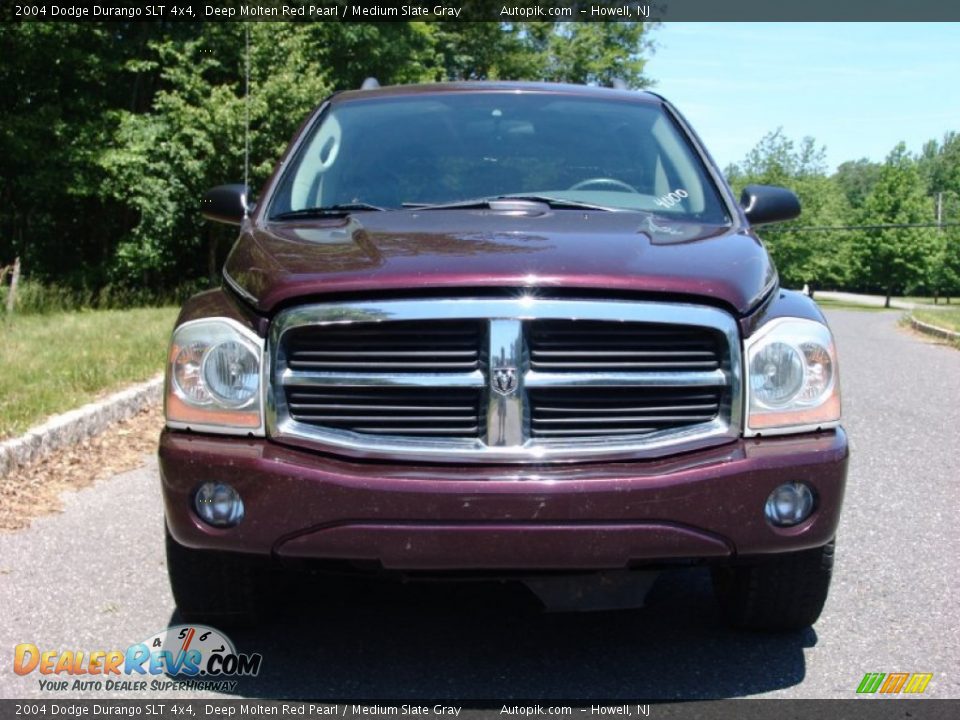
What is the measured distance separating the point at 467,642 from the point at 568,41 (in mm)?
48441

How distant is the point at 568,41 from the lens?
49.2 m

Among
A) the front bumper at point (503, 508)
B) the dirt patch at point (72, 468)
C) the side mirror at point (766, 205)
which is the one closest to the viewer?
the front bumper at point (503, 508)

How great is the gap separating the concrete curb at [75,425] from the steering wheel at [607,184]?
126 inches

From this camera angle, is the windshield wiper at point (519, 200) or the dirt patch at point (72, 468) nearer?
the windshield wiper at point (519, 200)

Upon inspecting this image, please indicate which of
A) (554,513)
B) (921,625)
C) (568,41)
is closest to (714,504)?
(554,513)

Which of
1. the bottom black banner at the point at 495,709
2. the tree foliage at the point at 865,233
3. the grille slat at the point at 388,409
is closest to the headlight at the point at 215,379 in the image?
the grille slat at the point at 388,409

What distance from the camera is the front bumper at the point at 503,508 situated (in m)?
2.79

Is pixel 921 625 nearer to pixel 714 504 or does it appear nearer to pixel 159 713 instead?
pixel 714 504

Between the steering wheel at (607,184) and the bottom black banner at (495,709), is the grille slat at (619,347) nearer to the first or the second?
the bottom black banner at (495,709)

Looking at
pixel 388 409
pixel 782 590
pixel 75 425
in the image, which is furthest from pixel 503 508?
pixel 75 425

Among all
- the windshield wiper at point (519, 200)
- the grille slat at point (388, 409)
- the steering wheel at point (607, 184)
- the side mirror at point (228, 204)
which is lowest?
the grille slat at point (388, 409)

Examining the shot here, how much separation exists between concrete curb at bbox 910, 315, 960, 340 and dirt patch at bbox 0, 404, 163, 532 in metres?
14.5

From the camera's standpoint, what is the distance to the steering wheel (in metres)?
4.20

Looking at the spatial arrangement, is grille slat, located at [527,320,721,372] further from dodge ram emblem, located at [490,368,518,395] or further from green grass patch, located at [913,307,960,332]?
green grass patch, located at [913,307,960,332]
